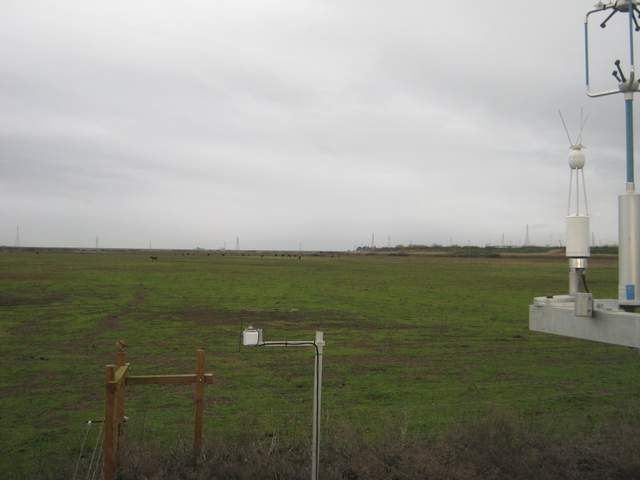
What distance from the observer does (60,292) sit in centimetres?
3250

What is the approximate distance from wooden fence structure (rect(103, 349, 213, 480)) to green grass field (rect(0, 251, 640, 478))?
66.0 inches

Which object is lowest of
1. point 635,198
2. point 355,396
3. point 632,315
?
point 355,396

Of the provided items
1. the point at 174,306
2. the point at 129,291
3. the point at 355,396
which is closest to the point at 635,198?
the point at 355,396

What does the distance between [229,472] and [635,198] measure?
569cm

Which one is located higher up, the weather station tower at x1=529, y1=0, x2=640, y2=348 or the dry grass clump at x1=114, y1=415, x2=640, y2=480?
the weather station tower at x1=529, y1=0, x2=640, y2=348

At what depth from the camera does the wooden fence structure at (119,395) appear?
6.01 metres

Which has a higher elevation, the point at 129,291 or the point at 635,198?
the point at 635,198

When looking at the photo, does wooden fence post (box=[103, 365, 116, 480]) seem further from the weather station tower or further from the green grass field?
the weather station tower

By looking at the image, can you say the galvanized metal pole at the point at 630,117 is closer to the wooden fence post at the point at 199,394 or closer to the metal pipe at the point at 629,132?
the metal pipe at the point at 629,132

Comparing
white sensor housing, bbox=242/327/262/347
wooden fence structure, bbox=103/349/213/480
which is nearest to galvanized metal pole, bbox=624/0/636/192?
white sensor housing, bbox=242/327/262/347

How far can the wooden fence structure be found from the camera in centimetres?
601

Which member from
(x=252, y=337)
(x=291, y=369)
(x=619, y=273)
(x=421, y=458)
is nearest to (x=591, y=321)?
(x=619, y=273)

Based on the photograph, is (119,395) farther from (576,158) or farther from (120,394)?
(576,158)

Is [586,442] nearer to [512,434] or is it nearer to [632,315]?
[512,434]
